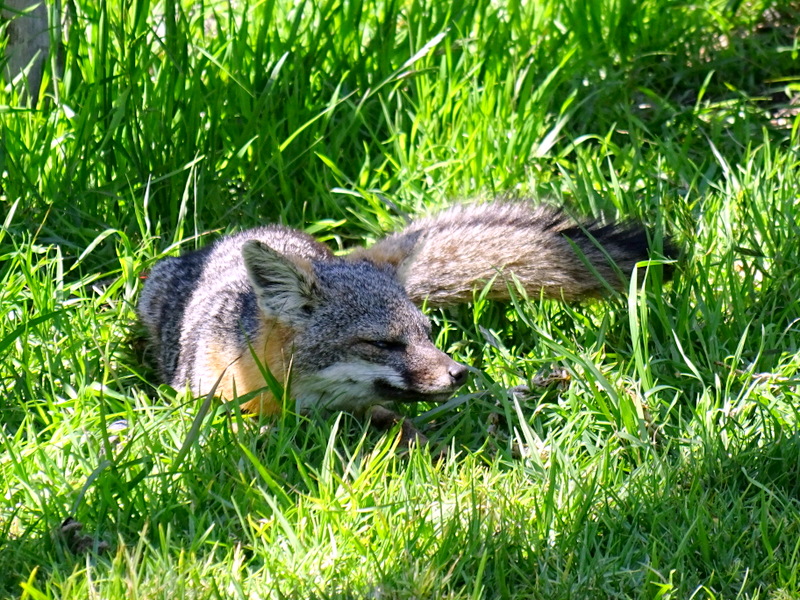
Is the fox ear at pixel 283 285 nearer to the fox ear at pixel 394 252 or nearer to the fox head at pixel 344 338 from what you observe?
the fox head at pixel 344 338

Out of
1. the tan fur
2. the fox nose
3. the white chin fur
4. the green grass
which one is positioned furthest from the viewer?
the tan fur

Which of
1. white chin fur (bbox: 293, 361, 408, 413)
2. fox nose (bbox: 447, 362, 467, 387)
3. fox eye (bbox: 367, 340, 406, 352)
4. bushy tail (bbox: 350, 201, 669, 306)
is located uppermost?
bushy tail (bbox: 350, 201, 669, 306)

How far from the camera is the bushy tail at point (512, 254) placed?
4.36 metres

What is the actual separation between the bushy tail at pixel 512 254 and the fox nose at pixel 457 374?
74 cm

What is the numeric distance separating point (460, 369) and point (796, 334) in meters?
1.56

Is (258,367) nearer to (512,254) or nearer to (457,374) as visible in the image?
(457,374)

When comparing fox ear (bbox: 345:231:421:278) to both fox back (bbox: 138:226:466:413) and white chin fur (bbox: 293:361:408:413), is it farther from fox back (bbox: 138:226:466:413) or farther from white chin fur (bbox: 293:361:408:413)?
white chin fur (bbox: 293:361:408:413)

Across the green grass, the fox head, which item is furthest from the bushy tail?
the fox head

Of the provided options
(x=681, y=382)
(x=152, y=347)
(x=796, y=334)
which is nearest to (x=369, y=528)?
(x=681, y=382)

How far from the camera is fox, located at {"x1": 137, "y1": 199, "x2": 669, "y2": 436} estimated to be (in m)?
3.76

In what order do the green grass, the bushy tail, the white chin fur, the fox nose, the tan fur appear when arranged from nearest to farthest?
1. the green grass
2. the fox nose
3. the white chin fur
4. the tan fur
5. the bushy tail

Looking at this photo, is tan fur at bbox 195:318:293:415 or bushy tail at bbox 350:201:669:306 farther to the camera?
bushy tail at bbox 350:201:669:306

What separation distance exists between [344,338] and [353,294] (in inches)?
7.8

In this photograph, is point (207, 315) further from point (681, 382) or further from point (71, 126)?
point (681, 382)
